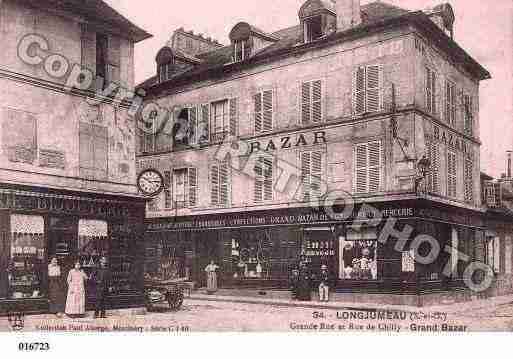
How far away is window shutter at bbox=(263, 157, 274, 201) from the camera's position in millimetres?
16234

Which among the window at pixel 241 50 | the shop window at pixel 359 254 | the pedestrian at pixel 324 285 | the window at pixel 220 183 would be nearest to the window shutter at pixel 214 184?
the window at pixel 220 183

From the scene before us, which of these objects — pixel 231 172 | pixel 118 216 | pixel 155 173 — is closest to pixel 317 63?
pixel 231 172

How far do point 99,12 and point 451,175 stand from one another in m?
8.84

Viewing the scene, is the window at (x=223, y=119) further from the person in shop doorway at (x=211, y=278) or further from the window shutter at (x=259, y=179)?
the person in shop doorway at (x=211, y=278)

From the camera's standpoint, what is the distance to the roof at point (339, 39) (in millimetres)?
14273

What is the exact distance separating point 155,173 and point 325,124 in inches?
165

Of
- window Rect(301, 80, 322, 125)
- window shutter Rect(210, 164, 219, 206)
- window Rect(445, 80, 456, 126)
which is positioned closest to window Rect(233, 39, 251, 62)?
window Rect(301, 80, 322, 125)

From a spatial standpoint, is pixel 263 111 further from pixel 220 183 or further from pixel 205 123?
pixel 220 183

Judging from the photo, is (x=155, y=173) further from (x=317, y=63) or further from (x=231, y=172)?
(x=317, y=63)

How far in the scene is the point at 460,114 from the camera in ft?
51.4

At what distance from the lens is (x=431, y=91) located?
584 inches

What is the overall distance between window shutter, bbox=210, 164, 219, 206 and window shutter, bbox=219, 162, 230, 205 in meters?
0.12

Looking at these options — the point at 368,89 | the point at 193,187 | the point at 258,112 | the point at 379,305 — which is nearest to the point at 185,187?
the point at 193,187

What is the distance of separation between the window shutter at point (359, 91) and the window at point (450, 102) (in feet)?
6.68
